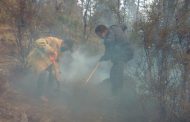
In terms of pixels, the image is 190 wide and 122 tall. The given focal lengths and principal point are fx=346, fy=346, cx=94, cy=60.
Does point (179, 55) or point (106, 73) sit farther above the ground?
point (179, 55)

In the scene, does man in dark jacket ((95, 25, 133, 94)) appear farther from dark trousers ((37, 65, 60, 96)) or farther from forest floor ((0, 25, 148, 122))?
dark trousers ((37, 65, 60, 96))

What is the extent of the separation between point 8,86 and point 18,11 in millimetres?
1909

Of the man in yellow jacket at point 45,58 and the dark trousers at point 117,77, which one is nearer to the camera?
the man in yellow jacket at point 45,58

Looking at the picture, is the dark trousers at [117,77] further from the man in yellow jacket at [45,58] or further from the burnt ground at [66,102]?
the man in yellow jacket at [45,58]

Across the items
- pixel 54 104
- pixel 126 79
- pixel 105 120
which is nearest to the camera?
pixel 105 120

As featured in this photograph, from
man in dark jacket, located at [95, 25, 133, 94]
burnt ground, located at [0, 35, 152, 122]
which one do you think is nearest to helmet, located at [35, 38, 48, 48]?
burnt ground, located at [0, 35, 152, 122]

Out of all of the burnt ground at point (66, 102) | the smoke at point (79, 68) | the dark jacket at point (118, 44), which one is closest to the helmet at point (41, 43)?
the burnt ground at point (66, 102)

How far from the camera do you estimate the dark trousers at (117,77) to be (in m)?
8.22

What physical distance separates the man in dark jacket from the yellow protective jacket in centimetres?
106

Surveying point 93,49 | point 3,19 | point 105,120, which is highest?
point 3,19

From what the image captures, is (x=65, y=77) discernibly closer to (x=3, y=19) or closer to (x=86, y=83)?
(x=86, y=83)

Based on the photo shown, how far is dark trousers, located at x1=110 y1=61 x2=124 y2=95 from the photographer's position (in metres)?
8.22

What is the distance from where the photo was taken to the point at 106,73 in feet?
34.2

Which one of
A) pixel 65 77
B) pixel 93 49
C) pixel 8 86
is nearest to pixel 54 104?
pixel 8 86
